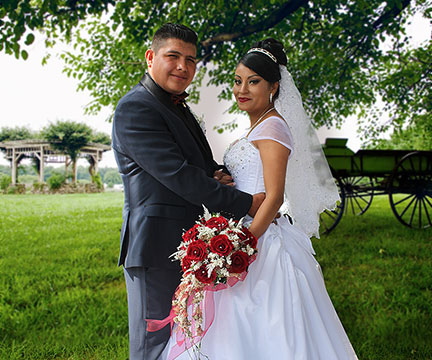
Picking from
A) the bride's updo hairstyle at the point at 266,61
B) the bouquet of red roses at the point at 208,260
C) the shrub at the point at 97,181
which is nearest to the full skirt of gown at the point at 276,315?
the bouquet of red roses at the point at 208,260

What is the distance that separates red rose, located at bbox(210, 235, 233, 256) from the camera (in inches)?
Result: 64.3

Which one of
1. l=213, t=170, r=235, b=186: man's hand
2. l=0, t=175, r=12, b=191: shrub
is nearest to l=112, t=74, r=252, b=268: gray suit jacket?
l=213, t=170, r=235, b=186: man's hand

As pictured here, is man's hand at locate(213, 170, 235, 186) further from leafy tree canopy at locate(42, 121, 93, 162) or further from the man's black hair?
leafy tree canopy at locate(42, 121, 93, 162)

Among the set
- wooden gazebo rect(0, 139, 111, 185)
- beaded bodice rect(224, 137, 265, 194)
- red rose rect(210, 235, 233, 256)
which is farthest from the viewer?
wooden gazebo rect(0, 139, 111, 185)

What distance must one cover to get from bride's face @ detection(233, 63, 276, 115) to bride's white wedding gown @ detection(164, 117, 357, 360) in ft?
0.52

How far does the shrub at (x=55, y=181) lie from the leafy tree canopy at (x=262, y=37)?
1194cm

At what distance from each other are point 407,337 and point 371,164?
5.00 m

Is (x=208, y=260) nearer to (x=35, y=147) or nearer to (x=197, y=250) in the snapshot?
(x=197, y=250)

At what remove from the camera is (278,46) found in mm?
2201

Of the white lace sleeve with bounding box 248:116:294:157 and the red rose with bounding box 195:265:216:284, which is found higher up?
the white lace sleeve with bounding box 248:116:294:157

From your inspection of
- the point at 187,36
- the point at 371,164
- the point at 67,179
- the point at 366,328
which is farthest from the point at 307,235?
the point at 67,179

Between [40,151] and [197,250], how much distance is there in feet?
70.6

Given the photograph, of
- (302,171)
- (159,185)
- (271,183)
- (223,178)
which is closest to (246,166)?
(223,178)

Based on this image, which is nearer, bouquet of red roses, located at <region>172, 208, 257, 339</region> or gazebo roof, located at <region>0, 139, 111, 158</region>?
bouquet of red roses, located at <region>172, 208, 257, 339</region>
